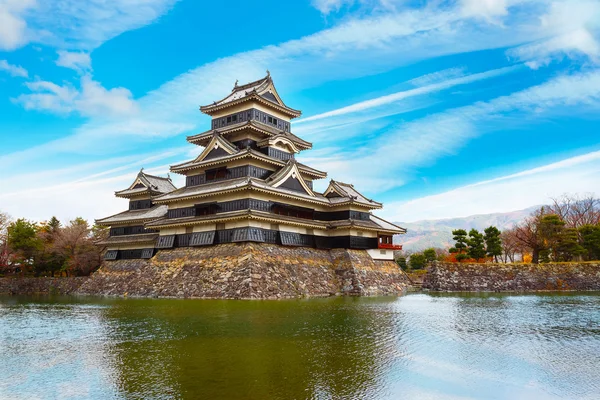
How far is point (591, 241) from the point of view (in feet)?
133

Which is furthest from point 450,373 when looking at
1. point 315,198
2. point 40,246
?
point 40,246

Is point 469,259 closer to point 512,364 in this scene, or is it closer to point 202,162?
point 202,162

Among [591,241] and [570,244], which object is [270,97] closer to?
[570,244]

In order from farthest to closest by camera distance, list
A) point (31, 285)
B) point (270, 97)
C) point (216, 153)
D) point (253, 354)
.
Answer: point (31, 285), point (270, 97), point (216, 153), point (253, 354)

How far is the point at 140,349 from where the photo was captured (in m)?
12.4

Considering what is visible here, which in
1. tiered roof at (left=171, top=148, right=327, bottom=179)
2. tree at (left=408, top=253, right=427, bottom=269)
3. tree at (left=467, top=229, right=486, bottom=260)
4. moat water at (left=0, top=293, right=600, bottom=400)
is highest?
tiered roof at (left=171, top=148, right=327, bottom=179)

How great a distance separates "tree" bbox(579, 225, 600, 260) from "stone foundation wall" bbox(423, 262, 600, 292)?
4672 mm

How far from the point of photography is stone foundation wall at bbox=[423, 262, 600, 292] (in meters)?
36.2

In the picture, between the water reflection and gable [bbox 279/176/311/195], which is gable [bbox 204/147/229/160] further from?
the water reflection

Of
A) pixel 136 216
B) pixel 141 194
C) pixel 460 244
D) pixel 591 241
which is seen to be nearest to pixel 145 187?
pixel 141 194

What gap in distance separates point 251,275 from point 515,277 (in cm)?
2310

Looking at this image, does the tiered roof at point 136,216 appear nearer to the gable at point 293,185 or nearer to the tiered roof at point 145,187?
the tiered roof at point 145,187

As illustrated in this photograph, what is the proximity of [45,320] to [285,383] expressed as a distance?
15.5 metres

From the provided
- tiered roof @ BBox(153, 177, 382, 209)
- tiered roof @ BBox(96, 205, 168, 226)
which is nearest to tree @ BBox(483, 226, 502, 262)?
tiered roof @ BBox(153, 177, 382, 209)
